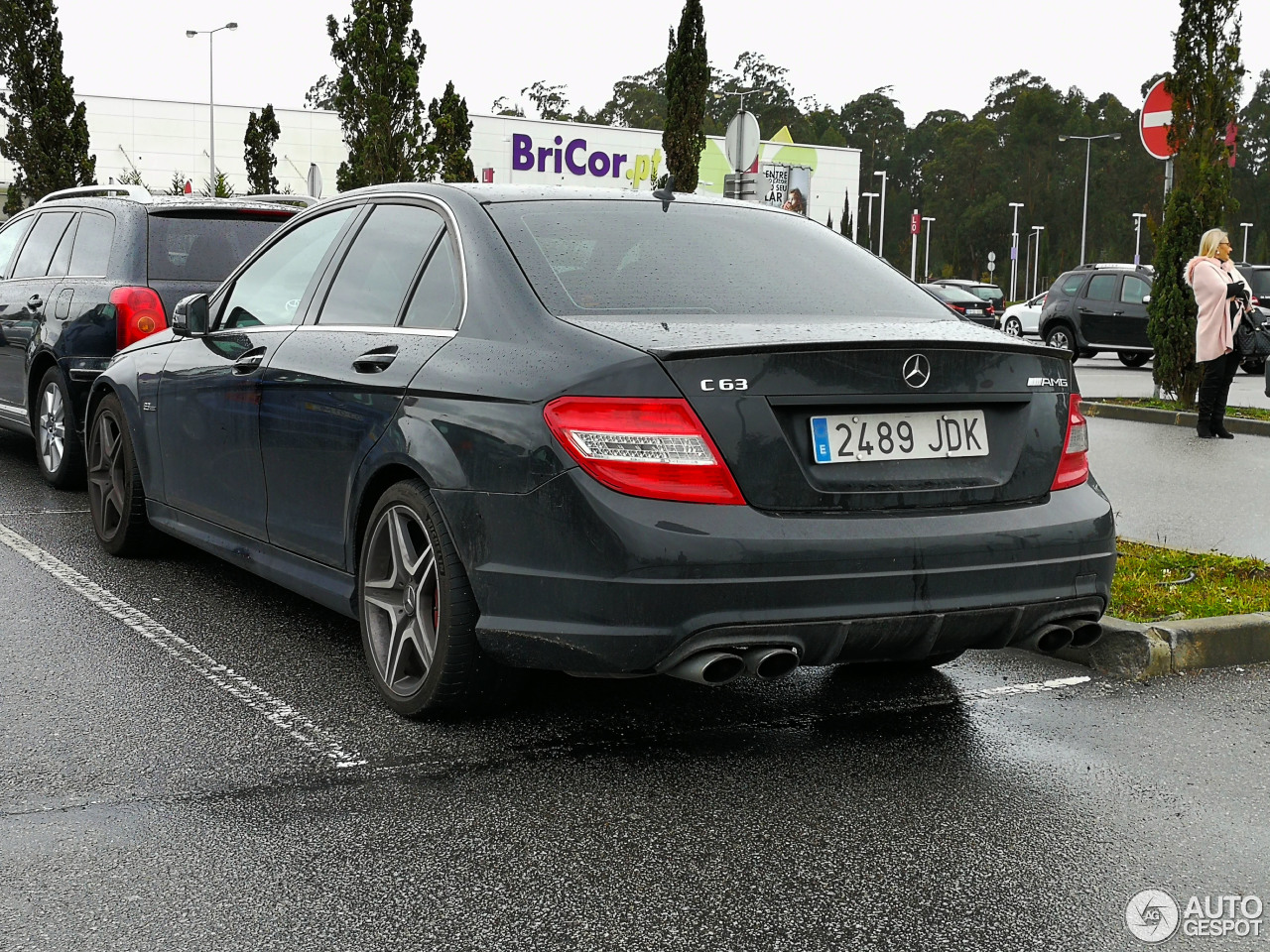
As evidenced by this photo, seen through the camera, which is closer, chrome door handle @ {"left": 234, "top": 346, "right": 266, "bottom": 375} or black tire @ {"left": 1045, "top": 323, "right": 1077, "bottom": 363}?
chrome door handle @ {"left": 234, "top": 346, "right": 266, "bottom": 375}

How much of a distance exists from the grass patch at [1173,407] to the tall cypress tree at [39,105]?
65.4 feet

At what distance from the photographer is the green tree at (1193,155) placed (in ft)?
52.6

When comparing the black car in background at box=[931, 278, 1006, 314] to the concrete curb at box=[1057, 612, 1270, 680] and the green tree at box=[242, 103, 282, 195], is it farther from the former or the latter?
the concrete curb at box=[1057, 612, 1270, 680]

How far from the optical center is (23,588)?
6.16 metres

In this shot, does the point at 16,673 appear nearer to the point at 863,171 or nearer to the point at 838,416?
the point at 838,416

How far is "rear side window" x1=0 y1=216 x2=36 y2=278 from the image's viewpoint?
10.2 metres

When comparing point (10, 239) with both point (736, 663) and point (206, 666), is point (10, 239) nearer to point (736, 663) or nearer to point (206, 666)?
point (206, 666)

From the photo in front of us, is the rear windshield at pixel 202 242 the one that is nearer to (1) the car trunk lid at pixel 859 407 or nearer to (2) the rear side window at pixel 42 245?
(2) the rear side window at pixel 42 245

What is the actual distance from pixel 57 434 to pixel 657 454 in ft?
20.8

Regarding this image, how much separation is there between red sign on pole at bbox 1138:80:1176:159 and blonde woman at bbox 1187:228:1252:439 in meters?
3.05

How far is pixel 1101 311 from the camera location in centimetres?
2739

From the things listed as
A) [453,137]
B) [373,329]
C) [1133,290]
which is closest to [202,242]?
[373,329]

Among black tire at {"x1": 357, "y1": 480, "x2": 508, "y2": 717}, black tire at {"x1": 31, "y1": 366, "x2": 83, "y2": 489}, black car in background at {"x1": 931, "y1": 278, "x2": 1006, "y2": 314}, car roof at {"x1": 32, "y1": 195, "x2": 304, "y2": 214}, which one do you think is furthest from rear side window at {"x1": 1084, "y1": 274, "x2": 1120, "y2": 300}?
black tire at {"x1": 357, "y1": 480, "x2": 508, "y2": 717}

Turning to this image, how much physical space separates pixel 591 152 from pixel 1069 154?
278 feet
